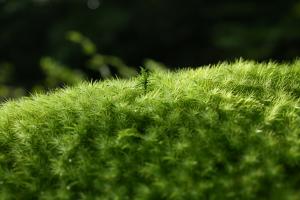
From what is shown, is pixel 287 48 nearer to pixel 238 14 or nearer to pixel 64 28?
pixel 238 14

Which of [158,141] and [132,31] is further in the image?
[132,31]

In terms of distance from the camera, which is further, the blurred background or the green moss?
the blurred background

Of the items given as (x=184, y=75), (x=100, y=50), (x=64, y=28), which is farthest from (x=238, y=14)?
(x=184, y=75)

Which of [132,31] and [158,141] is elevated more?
[132,31]

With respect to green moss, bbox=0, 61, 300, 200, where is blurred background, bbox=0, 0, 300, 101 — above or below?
above
